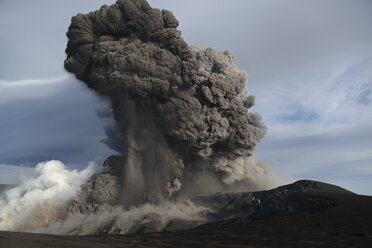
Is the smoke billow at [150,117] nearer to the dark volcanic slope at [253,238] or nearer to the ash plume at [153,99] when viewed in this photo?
the ash plume at [153,99]

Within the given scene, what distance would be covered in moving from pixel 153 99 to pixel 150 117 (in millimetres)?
3134

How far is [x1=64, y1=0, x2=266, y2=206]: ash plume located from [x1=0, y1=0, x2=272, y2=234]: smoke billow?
14 centimetres

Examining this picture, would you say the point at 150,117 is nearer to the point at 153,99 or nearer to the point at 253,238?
the point at 153,99

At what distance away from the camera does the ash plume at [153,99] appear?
1433 inches

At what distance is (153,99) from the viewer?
126 feet

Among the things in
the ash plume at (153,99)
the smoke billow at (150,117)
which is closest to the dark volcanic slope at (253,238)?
the smoke billow at (150,117)

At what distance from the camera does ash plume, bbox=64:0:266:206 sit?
1433 inches

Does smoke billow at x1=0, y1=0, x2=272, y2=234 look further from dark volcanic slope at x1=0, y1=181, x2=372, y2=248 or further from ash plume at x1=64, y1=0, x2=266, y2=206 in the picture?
dark volcanic slope at x1=0, y1=181, x2=372, y2=248

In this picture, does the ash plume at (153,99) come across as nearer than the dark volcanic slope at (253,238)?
No

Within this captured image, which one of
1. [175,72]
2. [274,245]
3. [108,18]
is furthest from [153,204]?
[274,245]

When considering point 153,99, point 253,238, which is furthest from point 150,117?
point 253,238

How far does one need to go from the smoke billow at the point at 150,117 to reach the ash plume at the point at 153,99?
0.14m

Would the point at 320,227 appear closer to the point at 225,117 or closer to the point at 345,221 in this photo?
the point at 345,221

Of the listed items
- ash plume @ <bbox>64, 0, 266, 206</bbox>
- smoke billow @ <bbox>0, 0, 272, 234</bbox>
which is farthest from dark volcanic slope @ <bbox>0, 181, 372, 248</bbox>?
ash plume @ <bbox>64, 0, 266, 206</bbox>
